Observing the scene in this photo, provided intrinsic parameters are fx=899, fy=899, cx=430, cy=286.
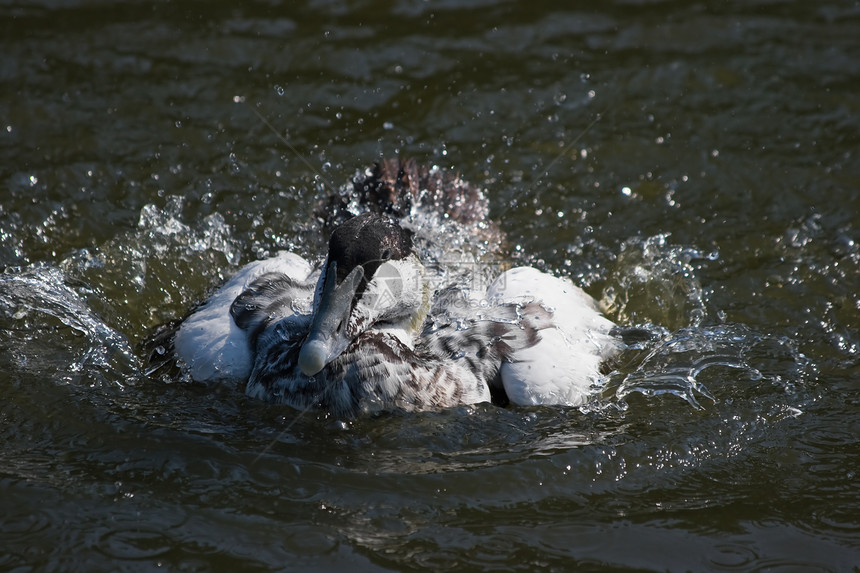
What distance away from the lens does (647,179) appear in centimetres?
608

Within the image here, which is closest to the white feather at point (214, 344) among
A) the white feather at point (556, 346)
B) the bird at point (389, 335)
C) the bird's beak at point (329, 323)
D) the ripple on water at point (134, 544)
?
the bird at point (389, 335)

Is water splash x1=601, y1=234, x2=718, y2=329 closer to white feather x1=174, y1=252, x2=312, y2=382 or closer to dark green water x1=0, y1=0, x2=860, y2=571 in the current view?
dark green water x1=0, y1=0, x2=860, y2=571

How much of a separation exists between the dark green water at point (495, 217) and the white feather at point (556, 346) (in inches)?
4.9

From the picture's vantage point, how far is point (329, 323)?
3.73 m

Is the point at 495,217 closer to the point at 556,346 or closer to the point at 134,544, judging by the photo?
the point at 556,346

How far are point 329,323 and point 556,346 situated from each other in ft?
3.52

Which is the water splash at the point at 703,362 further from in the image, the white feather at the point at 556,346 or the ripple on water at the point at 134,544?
the ripple on water at the point at 134,544

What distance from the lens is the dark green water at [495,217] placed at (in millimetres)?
3332

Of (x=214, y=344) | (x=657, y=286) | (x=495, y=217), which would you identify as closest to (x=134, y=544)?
(x=214, y=344)

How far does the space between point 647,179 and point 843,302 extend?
1607mm

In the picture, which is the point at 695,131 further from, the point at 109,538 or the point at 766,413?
the point at 109,538

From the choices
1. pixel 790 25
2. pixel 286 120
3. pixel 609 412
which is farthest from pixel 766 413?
pixel 790 25

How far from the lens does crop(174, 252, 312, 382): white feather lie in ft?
13.7

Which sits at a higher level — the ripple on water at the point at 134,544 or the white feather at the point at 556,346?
the white feather at the point at 556,346
